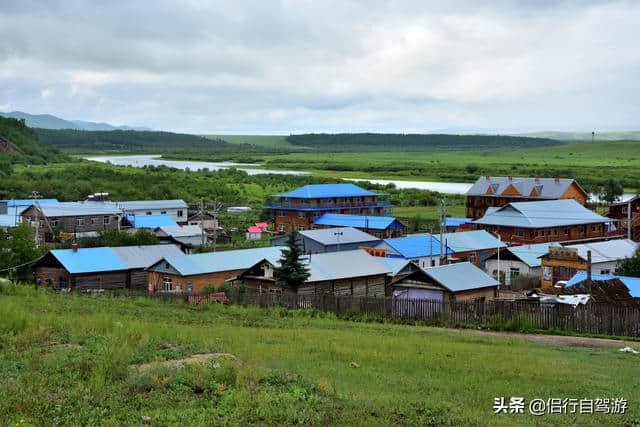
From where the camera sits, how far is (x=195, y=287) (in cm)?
3622

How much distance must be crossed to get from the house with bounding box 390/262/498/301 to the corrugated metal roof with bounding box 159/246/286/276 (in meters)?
7.25

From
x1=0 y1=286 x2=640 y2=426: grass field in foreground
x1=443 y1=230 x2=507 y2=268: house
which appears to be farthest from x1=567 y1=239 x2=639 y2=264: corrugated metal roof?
x1=0 y1=286 x2=640 y2=426: grass field in foreground

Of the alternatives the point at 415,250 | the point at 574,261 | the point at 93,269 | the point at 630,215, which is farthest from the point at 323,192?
the point at 93,269

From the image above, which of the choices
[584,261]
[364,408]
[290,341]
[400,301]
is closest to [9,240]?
[400,301]

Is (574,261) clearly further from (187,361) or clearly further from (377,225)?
(187,361)

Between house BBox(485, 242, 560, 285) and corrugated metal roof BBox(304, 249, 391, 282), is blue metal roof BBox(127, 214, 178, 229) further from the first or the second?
corrugated metal roof BBox(304, 249, 391, 282)

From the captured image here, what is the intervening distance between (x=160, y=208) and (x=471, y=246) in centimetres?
3494

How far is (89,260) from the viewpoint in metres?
38.6

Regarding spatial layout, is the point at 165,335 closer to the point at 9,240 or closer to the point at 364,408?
the point at 364,408

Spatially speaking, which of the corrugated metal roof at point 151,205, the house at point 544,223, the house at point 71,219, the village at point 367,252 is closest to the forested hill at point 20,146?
the corrugated metal roof at point 151,205

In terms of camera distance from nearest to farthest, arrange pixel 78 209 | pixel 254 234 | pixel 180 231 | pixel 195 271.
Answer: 1. pixel 195 271
2. pixel 180 231
3. pixel 254 234
4. pixel 78 209

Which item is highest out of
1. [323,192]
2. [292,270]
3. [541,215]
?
[323,192]

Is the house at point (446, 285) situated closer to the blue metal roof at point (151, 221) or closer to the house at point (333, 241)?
the house at point (333, 241)

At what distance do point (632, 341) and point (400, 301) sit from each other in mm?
7581
